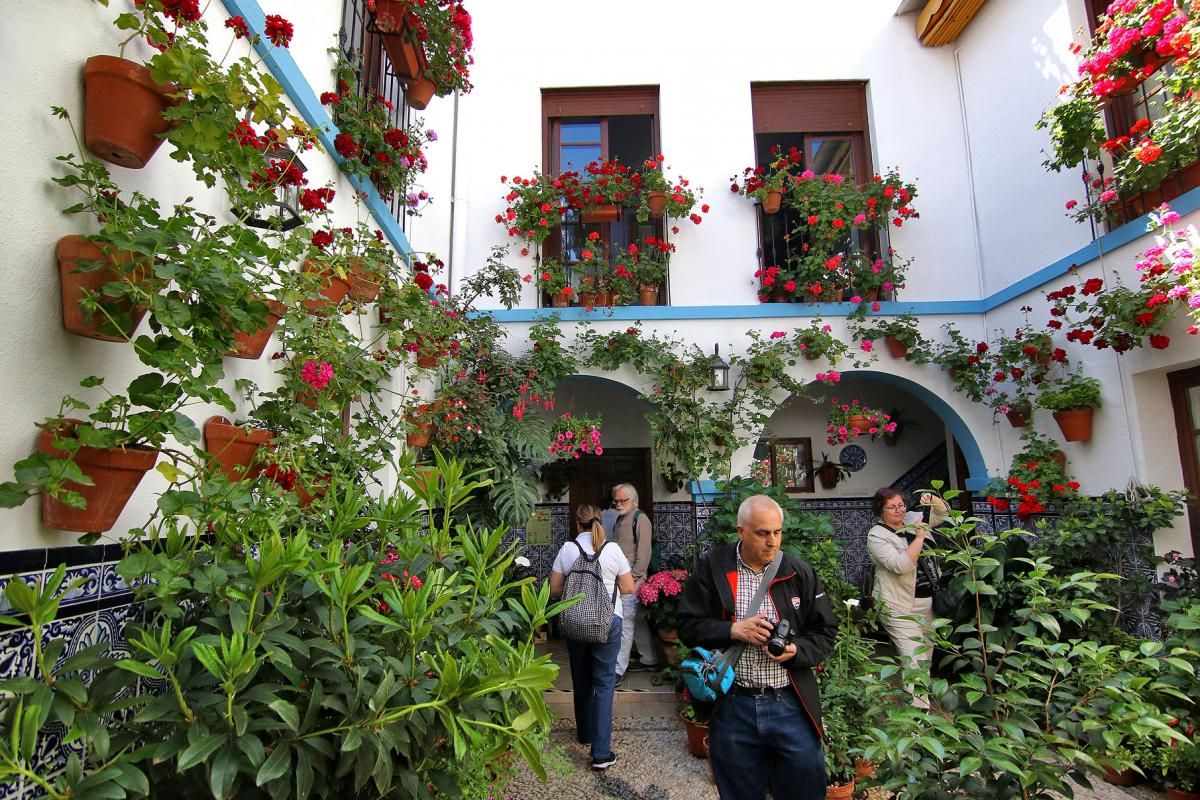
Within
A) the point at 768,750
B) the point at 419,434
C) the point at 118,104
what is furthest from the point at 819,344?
the point at 118,104

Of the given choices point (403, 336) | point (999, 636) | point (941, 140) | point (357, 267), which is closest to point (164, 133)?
point (357, 267)

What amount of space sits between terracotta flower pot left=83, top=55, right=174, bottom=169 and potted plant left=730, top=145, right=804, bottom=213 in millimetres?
6003

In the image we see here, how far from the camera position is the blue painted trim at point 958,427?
6.38m

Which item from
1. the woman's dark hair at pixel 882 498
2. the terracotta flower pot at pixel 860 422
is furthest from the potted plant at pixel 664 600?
the terracotta flower pot at pixel 860 422

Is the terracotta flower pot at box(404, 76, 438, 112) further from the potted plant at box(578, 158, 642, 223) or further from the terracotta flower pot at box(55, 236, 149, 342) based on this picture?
the terracotta flower pot at box(55, 236, 149, 342)

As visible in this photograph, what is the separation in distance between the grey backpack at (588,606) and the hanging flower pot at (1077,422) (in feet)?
13.2

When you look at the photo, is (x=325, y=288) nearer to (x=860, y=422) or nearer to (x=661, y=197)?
(x=661, y=197)

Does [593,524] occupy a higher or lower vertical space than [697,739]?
higher

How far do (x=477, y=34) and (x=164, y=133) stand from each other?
673 centimetres

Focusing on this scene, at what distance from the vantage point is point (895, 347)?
21.5ft

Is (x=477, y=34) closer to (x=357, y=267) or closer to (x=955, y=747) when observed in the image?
(x=357, y=267)

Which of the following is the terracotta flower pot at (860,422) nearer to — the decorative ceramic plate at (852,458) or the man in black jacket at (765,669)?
the decorative ceramic plate at (852,458)

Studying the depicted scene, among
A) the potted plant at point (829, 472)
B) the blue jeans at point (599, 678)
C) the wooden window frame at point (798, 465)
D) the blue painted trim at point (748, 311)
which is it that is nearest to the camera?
the blue jeans at point (599, 678)

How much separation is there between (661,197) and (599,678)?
188 inches
